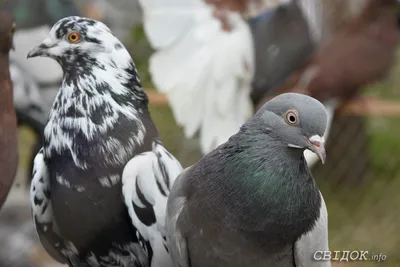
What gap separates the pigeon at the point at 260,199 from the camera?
0.85 metres

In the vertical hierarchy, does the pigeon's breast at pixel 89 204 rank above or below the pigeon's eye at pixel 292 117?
below

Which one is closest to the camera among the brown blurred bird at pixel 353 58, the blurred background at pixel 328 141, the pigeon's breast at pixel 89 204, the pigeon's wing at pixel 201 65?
the pigeon's breast at pixel 89 204

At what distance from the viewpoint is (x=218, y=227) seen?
0.88 m

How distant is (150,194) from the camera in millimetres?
938

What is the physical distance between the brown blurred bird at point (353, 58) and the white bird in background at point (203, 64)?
9.3 inches

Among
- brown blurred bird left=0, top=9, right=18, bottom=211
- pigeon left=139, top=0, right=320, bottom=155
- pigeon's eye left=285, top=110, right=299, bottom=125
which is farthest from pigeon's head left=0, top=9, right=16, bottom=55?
pigeon left=139, top=0, right=320, bottom=155

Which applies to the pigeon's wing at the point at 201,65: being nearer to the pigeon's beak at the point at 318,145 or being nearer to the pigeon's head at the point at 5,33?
the pigeon's head at the point at 5,33

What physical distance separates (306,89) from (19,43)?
3.23ft

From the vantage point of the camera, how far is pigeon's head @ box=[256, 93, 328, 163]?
32.6 inches

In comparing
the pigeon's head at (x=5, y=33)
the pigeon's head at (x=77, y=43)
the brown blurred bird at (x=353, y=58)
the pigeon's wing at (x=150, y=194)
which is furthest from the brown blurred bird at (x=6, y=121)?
the brown blurred bird at (x=353, y=58)

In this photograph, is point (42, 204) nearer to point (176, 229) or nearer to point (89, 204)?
point (89, 204)

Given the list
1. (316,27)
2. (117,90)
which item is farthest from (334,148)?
(117,90)

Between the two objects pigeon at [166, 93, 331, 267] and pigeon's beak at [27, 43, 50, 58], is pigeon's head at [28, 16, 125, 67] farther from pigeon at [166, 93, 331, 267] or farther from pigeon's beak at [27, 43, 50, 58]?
pigeon at [166, 93, 331, 267]

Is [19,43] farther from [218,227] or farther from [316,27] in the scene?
[316,27]
